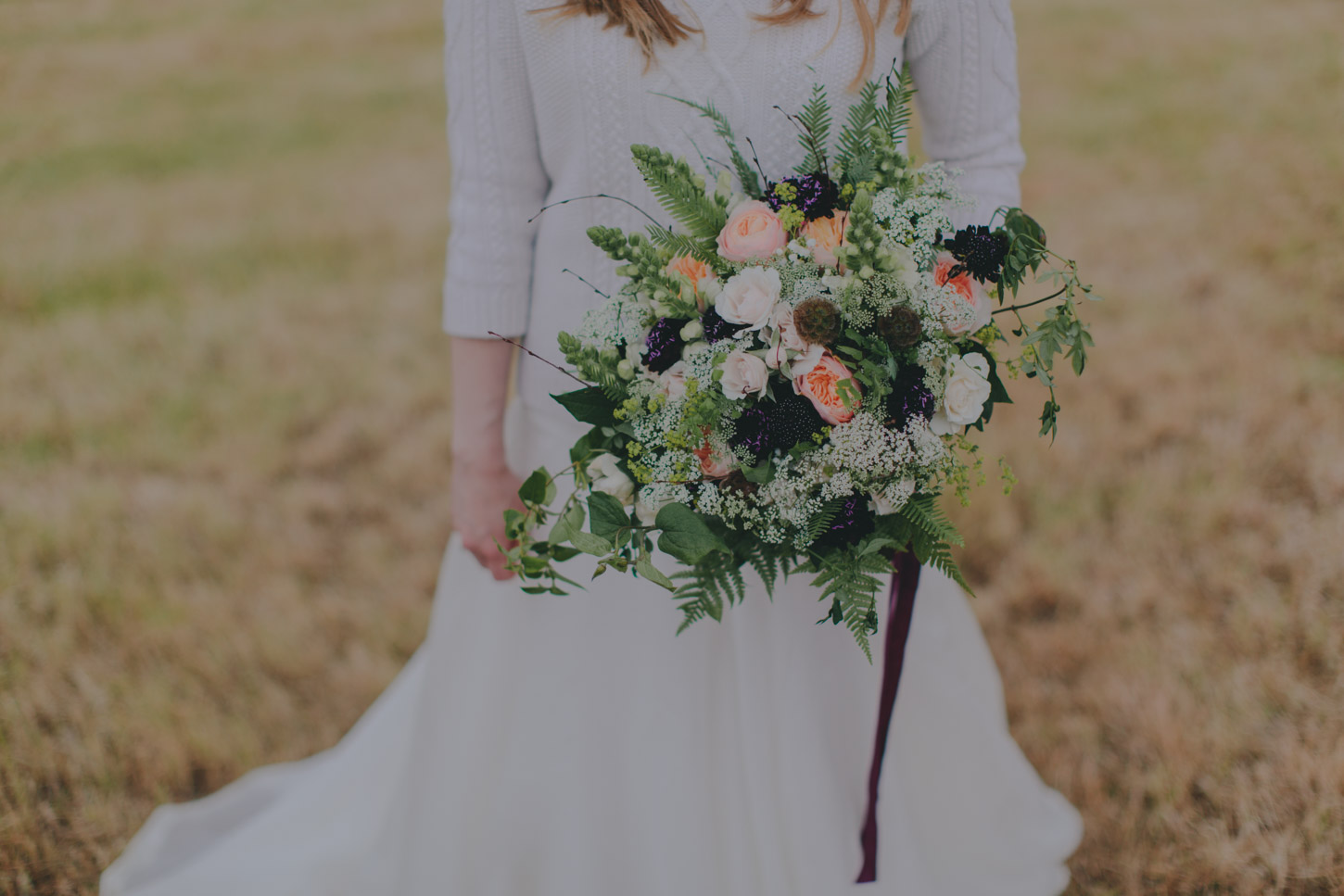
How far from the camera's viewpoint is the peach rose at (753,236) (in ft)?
3.63

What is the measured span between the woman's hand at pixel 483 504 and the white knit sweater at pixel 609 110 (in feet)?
0.74

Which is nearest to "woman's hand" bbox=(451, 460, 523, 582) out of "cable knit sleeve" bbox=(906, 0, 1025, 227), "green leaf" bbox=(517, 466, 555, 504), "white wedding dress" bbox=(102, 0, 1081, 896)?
"white wedding dress" bbox=(102, 0, 1081, 896)

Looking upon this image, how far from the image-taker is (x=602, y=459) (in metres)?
1.27

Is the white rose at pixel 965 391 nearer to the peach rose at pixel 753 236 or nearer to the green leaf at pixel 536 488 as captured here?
the peach rose at pixel 753 236

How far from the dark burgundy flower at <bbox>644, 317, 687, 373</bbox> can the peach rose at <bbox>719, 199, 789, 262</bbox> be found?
0.38 ft

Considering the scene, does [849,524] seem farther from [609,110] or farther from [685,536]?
[609,110]

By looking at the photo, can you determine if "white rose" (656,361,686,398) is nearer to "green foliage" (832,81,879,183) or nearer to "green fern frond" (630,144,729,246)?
"green fern frond" (630,144,729,246)

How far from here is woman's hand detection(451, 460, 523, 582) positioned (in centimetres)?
165

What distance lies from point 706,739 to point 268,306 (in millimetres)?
4274

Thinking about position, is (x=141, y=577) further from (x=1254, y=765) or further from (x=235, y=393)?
(x=1254, y=765)

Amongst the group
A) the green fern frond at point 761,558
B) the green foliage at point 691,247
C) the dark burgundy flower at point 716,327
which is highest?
the green foliage at point 691,247

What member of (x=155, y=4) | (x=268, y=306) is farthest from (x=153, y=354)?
(x=155, y=4)

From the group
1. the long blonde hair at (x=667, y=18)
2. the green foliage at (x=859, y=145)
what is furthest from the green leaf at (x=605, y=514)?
the long blonde hair at (x=667, y=18)

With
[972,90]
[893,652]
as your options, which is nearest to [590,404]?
[893,652]
